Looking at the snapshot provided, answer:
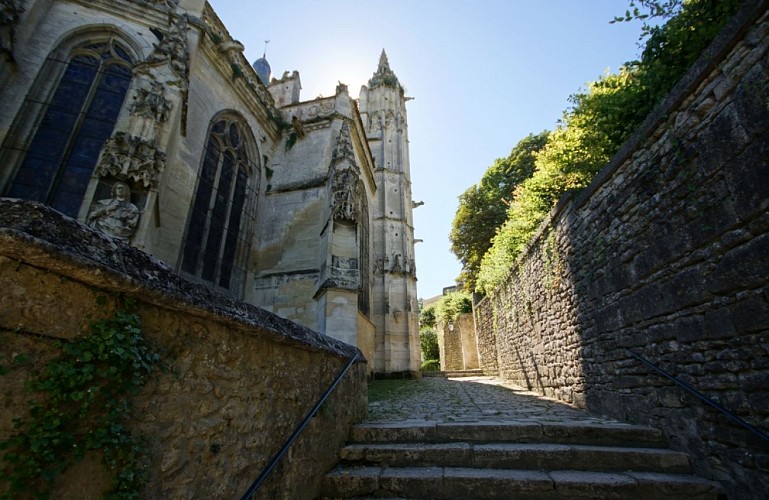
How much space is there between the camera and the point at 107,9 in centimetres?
693

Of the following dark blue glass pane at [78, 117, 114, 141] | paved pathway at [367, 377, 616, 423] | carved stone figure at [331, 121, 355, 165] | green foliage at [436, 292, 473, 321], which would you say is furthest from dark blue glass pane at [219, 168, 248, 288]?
green foliage at [436, 292, 473, 321]

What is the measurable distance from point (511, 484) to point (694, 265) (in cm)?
258

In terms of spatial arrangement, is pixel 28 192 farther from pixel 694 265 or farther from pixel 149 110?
pixel 694 265

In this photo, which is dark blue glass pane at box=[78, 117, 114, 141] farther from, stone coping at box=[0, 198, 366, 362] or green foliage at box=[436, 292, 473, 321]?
green foliage at box=[436, 292, 473, 321]

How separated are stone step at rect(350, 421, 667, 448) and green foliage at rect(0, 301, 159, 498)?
2.86 metres

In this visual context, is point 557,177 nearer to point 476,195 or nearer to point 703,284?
point 703,284

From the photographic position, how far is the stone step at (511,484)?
2.73 meters

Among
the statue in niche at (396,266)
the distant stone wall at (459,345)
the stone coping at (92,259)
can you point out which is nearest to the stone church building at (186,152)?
the statue in niche at (396,266)

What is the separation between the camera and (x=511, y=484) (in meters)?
2.84

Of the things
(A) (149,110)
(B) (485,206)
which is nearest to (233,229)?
(A) (149,110)

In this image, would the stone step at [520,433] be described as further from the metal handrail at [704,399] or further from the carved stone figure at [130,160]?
the carved stone figure at [130,160]

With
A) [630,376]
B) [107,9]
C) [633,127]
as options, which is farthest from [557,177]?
A: [107,9]

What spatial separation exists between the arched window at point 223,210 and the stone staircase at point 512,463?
522 cm

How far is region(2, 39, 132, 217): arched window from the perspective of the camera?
536 cm
